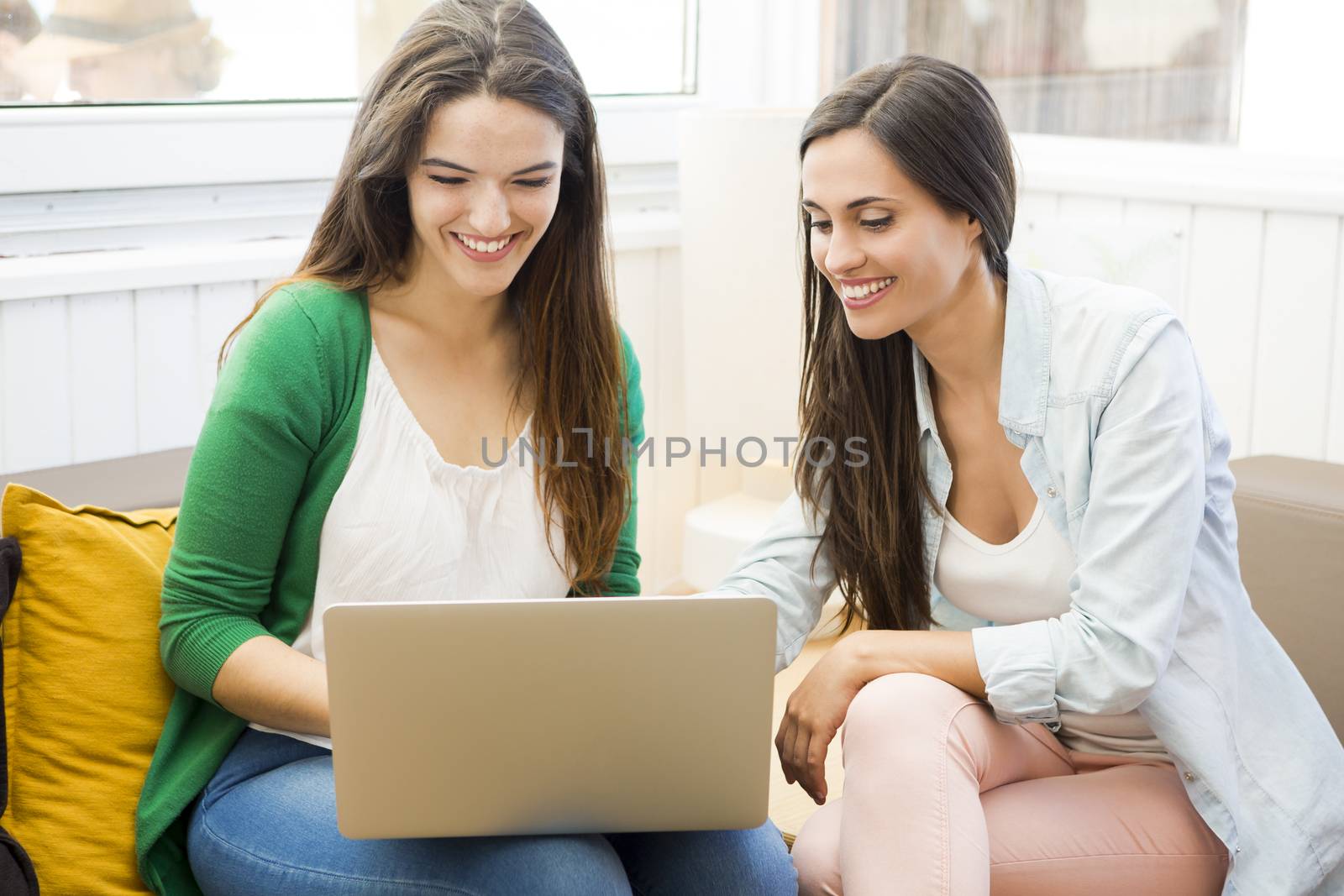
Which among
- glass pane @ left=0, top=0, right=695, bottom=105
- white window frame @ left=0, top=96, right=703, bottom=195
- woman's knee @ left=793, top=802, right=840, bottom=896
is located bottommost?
woman's knee @ left=793, top=802, right=840, bottom=896

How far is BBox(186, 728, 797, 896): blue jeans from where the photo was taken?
121cm

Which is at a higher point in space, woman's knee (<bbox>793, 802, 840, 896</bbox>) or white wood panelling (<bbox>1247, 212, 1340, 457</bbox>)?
white wood panelling (<bbox>1247, 212, 1340, 457</bbox>)

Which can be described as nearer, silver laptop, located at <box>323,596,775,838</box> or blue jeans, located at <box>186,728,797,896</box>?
silver laptop, located at <box>323,596,775,838</box>

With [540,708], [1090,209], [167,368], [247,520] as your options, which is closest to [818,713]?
[540,708]

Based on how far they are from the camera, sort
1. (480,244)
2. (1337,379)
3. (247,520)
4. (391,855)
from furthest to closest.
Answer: (1337,379) → (480,244) → (247,520) → (391,855)

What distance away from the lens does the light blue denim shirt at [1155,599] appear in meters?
1.26

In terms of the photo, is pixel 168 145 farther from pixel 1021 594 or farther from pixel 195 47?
pixel 1021 594

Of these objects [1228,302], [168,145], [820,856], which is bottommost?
[820,856]

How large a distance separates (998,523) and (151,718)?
87cm

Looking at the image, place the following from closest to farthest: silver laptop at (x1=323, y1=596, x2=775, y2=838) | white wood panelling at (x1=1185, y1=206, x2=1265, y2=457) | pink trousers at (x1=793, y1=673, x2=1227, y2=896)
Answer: silver laptop at (x1=323, y1=596, x2=775, y2=838), pink trousers at (x1=793, y1=673, x2=1227, y2=896), white wood panelling at (x1=1185, y1=206, x2=1265, y2=457)

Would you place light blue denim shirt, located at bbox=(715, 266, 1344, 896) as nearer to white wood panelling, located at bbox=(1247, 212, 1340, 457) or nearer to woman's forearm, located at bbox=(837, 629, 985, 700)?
woman's forearm, located at bbox=(837, 629, 985, 700)

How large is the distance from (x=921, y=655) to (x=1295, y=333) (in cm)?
136

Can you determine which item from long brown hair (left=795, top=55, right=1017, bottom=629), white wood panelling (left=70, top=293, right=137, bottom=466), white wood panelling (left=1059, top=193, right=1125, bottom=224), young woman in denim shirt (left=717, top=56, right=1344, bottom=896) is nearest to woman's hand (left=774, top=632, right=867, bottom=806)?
young woman in denim shirt (left=717, top=56, right=1344, bottom=896)

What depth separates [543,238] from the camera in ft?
5.18
